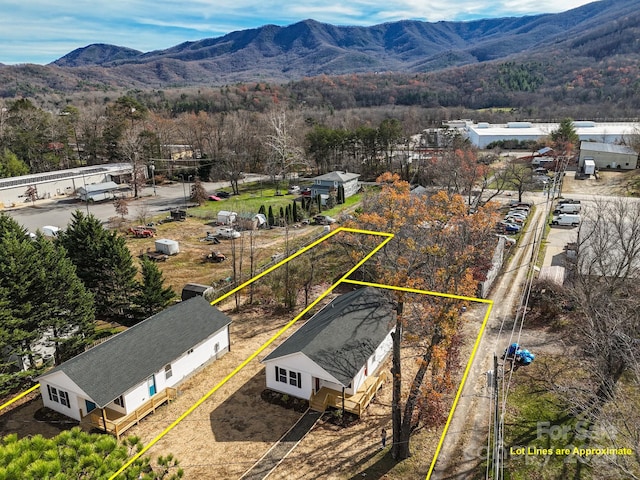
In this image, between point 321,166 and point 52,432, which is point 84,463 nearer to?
point 52,432

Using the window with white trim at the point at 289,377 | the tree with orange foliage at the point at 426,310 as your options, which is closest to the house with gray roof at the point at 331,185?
the tree with orange foliage at the point at 426,310

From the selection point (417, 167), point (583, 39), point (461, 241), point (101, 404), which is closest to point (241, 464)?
point (101, 404)

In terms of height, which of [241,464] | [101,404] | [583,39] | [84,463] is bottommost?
[241,464]

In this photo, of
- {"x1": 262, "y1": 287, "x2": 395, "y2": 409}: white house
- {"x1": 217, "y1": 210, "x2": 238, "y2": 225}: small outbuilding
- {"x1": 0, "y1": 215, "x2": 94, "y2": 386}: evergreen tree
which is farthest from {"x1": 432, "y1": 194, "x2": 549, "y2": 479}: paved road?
{"x1": 217, "y1": 210, "x2": 238, "y2": 225}: small outbuilding

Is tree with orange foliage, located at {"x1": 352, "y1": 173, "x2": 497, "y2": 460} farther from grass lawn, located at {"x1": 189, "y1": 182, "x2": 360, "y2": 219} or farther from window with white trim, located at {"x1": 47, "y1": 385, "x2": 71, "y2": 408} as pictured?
grass lawn, located at {"x1": 189, "y1": 182, "x2": 360, "y2": 219}

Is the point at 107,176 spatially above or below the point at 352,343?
above

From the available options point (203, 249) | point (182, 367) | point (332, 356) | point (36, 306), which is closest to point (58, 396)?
point (36, 306)
